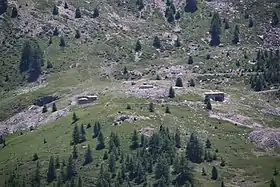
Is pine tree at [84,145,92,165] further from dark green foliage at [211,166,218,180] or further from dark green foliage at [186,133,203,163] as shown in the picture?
dark green foliage at [211,166,218,180]

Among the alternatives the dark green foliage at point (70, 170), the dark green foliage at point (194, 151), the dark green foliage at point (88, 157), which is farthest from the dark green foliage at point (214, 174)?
the dark green foliage at point (70, 170)

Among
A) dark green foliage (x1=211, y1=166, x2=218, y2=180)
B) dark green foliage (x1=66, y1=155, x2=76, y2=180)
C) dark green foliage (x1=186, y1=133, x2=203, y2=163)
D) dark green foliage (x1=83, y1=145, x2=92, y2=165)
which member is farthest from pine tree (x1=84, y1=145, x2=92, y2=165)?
dark green foliage (x1=211, y1=166, x2=218, y2=180)

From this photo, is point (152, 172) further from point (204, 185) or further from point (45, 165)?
point (45, 165)

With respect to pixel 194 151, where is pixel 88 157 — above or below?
below

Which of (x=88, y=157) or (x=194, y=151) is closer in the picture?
(x=194, y=151)

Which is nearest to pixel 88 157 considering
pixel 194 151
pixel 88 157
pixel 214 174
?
pixel 88 157

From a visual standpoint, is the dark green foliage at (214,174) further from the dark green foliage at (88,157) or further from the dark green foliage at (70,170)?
the dark green foliage at (70,170)

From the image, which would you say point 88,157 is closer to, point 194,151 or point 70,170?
point 70,170

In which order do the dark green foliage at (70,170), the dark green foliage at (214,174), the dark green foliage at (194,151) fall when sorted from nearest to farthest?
the dark green foliage at (214,174)
the dark green foliage at (70,170)
the dark green foliage at (194,151)
